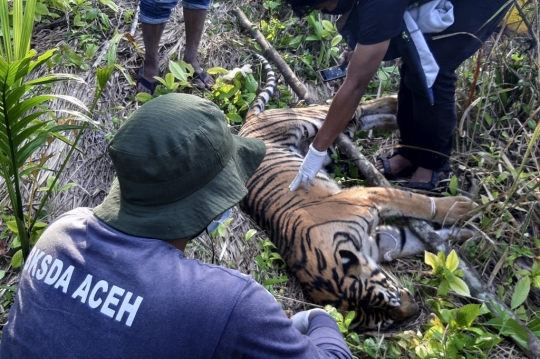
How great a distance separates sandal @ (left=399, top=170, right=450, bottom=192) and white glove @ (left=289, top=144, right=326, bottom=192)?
843 mm

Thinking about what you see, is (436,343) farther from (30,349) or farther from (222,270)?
(30,349)

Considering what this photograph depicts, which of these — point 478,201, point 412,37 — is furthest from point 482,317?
point 412,37

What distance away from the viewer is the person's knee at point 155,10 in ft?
13.7

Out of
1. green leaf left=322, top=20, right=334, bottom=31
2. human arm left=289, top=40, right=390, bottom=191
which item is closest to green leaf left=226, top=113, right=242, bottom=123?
human arm left=289, top=40, right=390, bottom=191

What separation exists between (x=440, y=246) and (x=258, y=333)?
2.25m

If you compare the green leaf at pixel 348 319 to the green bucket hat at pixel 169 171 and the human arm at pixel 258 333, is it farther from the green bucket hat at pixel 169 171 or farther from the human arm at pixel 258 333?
the green bucket hat at pixel 169 171

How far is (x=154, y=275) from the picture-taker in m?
1.53

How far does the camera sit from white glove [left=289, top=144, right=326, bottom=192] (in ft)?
11.6

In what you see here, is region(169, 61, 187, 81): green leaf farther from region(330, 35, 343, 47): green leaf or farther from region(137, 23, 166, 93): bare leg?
region(330, 35, 343, 47): green leaf

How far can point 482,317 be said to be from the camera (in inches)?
116

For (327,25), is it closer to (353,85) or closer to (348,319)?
(353,85)

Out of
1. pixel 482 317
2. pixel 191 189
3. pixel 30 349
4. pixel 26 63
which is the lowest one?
pixel 482 317

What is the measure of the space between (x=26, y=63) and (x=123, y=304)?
1240 mm

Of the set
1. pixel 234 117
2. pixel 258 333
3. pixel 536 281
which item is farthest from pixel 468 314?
pixel 234 117
